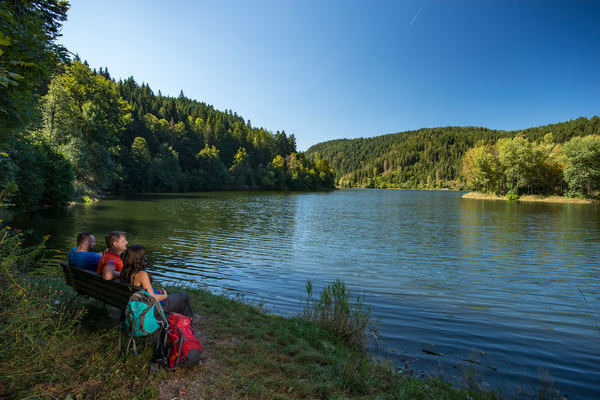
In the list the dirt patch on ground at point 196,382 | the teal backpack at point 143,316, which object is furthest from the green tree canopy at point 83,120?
the dirt patch on ground at point 196,382

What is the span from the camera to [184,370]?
3.85 metres

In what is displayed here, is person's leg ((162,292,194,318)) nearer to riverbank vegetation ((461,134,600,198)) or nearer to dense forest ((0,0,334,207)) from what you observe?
dense forest ((0,0,334,207))

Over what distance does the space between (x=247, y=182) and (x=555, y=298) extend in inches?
3627

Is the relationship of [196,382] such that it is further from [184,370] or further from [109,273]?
[109,273]

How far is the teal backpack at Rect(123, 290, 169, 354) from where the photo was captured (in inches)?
149

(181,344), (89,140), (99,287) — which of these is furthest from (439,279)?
(89,140)

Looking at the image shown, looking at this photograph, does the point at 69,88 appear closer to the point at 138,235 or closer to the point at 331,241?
the point at 138,235

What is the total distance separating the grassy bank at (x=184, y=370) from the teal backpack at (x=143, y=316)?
13.0 inches

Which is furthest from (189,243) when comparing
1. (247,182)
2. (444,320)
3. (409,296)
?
(247,182)

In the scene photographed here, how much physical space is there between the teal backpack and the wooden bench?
0.78 ft

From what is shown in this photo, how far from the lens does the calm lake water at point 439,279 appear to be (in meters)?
5.64

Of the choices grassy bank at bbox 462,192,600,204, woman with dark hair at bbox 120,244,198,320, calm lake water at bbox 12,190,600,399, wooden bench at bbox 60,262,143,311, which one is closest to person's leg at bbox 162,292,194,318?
woman with dark hair at bbox 120,244,198,320

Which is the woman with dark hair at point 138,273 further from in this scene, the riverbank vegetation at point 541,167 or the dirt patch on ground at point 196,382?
the riverbank vegetation at point 541,167

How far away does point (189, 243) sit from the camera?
54.5 ft
